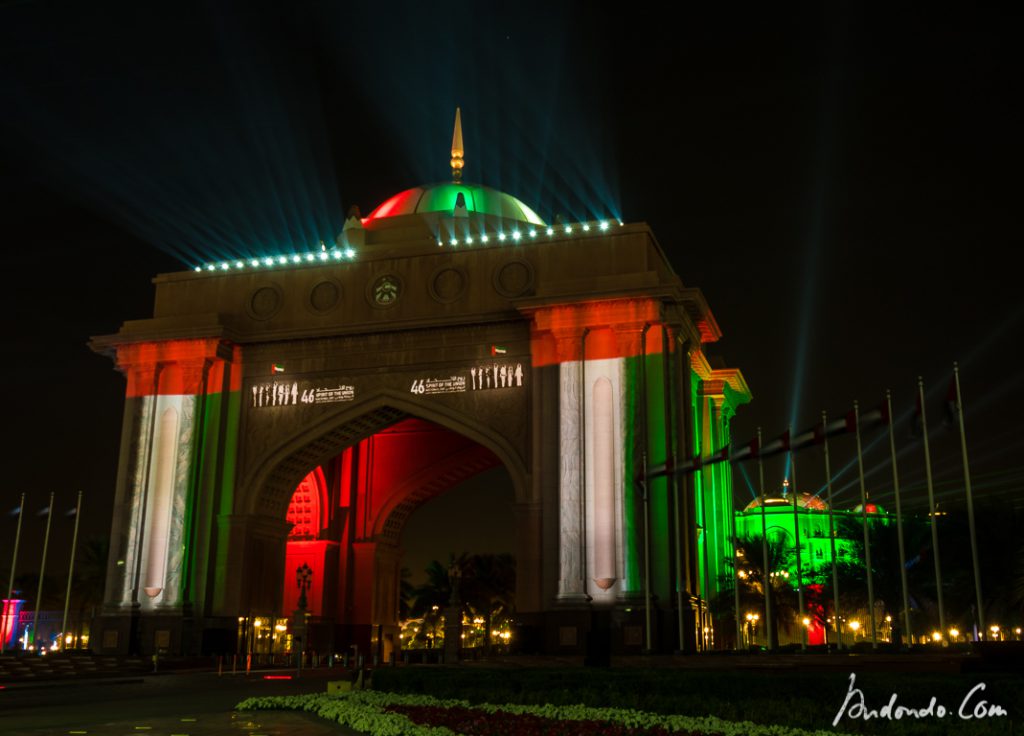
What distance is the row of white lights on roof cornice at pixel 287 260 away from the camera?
115 ft

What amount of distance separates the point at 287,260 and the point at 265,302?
→ 157 cm

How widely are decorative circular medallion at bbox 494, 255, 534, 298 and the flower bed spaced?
17.8m

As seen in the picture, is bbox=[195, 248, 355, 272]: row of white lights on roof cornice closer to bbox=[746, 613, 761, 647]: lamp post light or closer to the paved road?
the paved road

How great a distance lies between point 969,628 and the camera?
41.9 meters

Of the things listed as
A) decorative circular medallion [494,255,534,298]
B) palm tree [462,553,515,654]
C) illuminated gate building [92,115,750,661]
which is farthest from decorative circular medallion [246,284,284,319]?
palm tree [462,553,515,654]

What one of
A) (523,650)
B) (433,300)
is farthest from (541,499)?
(433,300)

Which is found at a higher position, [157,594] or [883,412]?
[883,412]

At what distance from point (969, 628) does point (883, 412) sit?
2440 centimetres

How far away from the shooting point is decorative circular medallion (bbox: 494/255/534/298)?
32.6m

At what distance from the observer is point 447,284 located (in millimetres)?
33344

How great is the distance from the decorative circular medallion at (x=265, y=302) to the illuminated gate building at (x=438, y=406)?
74 mm

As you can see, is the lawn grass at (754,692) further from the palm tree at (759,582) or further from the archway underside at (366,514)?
the archway underside at (366,514)

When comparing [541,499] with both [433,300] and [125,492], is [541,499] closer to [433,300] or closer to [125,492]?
[433,300]

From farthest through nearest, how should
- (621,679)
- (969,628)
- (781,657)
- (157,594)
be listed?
(969,628) < (157,594) < (781,657) < (621,679)
